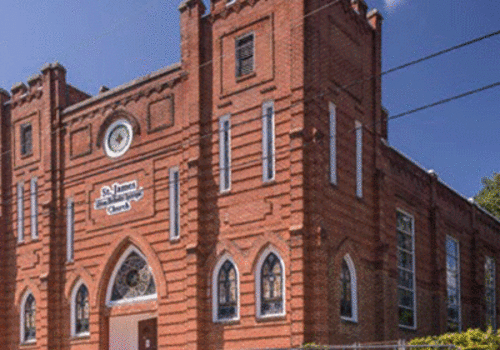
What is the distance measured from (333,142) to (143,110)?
772 cm

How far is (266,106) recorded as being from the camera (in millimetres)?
24734

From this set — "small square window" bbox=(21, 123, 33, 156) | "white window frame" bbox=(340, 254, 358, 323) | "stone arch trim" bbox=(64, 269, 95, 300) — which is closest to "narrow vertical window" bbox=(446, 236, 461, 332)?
"white window frame" bbox=(340, 254, 358, 323)

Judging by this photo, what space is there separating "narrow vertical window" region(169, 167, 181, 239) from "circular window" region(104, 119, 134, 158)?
8.69 feet

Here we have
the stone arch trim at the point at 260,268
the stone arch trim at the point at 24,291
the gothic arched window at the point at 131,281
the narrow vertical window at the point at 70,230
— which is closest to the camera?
the stone arch trim at the point at 260,268

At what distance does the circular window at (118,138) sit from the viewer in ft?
95.0

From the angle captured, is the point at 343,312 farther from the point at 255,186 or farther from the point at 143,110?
the point at 143,110

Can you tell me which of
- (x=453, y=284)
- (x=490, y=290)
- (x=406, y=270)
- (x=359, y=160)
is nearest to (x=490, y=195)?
(x=490, y=290)

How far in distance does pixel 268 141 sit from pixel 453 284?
14435 mm

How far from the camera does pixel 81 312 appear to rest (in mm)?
29562

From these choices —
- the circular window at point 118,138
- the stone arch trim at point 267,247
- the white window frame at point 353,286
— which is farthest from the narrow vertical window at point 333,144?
the circular window at point 118,138

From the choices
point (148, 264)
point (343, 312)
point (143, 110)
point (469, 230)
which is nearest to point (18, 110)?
point (143, 110)

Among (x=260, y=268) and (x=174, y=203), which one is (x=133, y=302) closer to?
(x=174, y=203)

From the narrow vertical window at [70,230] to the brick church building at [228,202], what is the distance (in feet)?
0.26

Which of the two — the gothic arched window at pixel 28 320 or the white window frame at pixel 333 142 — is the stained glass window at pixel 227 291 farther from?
the gothic arched window at pixel 28 320
